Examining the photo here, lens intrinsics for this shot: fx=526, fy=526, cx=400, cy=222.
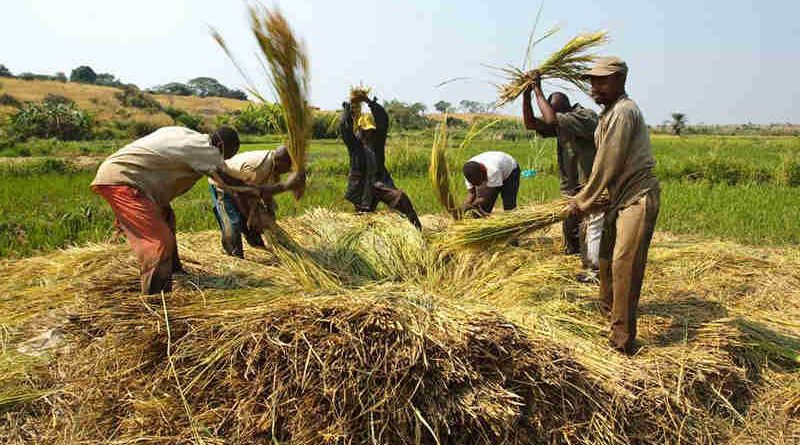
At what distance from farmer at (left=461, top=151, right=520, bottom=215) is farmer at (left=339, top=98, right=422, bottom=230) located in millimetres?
582

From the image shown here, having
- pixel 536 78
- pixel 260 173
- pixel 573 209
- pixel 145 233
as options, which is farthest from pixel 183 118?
pixel 573 209

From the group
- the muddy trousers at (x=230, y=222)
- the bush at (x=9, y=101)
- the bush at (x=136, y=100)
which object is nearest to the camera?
the muddy trousers at (x=230, y=222)

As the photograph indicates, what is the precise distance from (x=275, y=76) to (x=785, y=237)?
558 cm

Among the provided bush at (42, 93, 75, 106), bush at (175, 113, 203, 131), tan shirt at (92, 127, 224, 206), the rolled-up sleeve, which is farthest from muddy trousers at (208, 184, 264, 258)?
bush at (42, 93, 75, 106)

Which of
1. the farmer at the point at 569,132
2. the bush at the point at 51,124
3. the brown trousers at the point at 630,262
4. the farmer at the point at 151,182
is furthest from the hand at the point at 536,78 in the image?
the bush at the point at 51,124

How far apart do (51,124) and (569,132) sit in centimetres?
2518

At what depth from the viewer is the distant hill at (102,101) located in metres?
29.1

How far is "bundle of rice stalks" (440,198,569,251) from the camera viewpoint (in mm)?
3068

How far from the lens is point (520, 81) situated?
3484mm

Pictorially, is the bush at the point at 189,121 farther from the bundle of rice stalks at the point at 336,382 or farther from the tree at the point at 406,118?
the bundle of rice stalks at the point at 336,382

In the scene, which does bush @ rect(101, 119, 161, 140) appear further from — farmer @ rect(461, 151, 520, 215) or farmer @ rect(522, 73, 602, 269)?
farmer @ rect(522, 73, 602, 269)

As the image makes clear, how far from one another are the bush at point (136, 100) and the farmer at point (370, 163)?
31778mm

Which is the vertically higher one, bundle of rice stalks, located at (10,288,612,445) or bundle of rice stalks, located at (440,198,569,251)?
bundle of rice stalks, located at (440,198,569,251)

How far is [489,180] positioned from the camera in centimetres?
482
